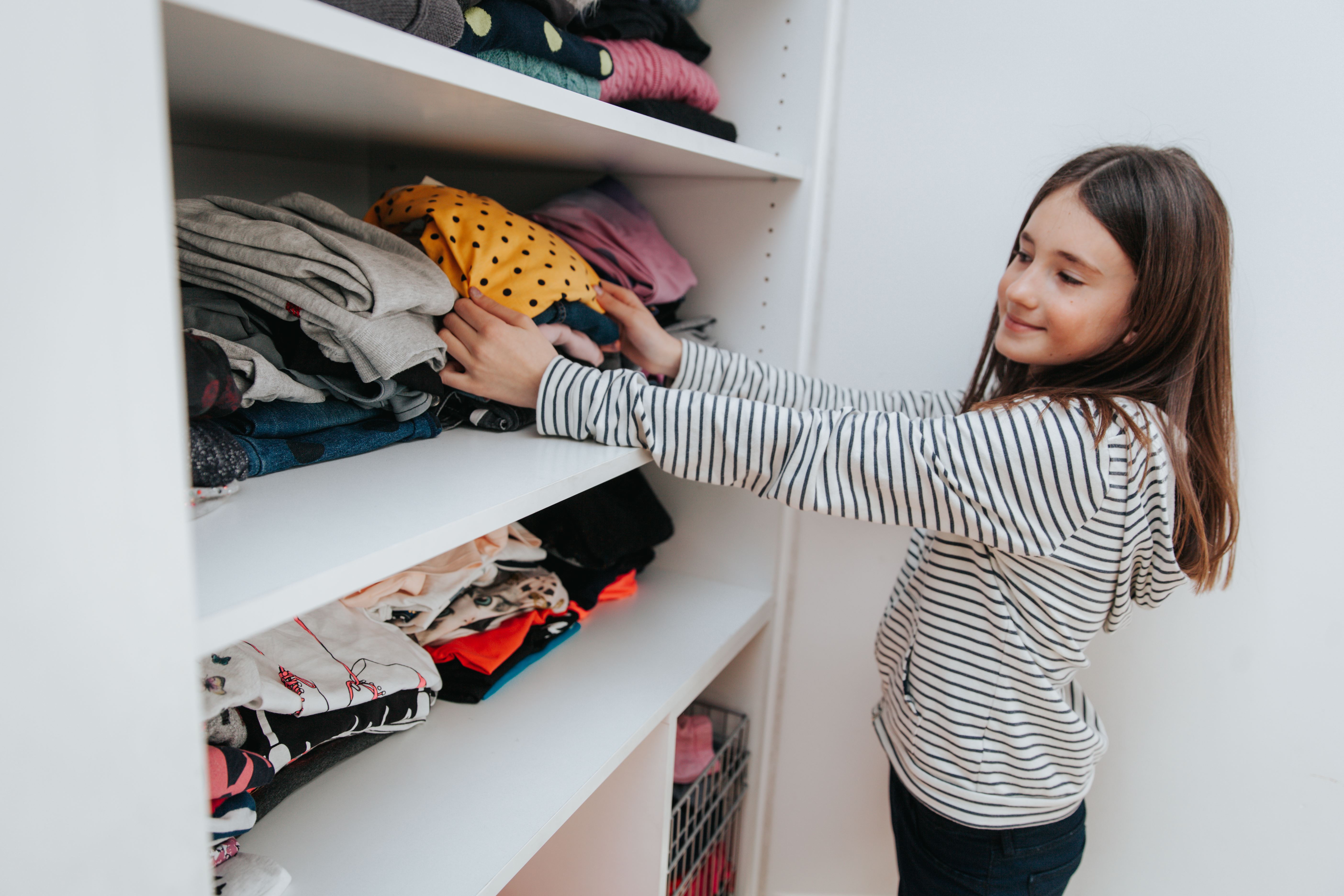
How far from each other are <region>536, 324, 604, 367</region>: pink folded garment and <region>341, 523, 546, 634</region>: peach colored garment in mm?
223

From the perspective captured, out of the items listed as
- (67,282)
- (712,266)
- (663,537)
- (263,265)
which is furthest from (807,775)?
(67,282)

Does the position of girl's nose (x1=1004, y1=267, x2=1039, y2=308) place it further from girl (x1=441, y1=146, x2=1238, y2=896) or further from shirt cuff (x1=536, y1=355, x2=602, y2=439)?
shirt cuff (x1=536, y1=355, x2=602, y2=439)

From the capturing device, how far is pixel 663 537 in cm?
112

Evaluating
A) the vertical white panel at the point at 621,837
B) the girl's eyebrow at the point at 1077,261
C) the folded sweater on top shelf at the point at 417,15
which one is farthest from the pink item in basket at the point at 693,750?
the folded sweater on top shelf at the point at 417,15

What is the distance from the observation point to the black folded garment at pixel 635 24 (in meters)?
0.88

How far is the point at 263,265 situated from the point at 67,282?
0.37 metres

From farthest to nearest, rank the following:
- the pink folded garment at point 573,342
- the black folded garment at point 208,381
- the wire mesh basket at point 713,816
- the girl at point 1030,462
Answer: the wire mesh basket at point 713,816 → the pink folded garment at point 573,342 → the girl at point 1030,462 → the black folded garment at point 208,381

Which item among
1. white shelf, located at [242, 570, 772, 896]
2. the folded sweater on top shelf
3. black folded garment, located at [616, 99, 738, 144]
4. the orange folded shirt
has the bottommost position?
white shelf, located at [242, 570, 772, 896]

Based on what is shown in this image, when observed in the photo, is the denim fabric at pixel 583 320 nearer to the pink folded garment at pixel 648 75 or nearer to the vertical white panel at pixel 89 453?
the pink folded garment at pixel 648 75

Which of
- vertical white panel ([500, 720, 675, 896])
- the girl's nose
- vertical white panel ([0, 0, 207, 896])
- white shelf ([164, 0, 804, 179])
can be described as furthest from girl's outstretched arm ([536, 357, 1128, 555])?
vertical white panel ([0, 0, 207, 896])

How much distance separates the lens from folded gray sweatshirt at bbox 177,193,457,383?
622mm

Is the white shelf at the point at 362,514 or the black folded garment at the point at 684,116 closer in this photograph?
the white shelf at the point at 362,514

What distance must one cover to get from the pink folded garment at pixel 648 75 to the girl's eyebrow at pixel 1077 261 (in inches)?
19.1

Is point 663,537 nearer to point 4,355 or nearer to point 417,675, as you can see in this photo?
point 417,675
